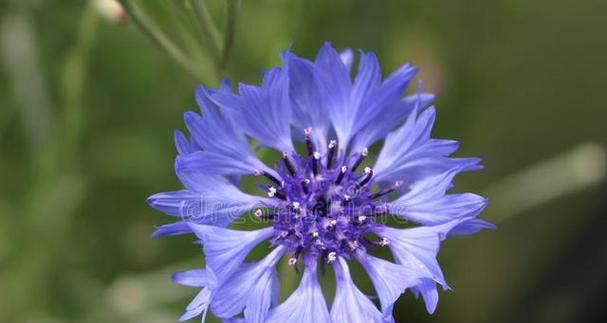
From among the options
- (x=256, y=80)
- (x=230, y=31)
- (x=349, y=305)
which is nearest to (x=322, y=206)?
(x=349, y=305)

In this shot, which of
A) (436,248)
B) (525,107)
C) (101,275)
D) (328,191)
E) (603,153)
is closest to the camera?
(436,248)

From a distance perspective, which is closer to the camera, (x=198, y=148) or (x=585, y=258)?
(x=198, y=148)

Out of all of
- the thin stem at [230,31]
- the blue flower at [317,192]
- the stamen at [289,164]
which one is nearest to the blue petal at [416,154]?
the blue flower at [317,192]

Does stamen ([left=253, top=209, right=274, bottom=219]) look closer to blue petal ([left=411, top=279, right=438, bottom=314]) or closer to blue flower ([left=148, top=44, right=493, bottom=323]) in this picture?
blue flower ([left=148, top=44, right=493, bottom=323])

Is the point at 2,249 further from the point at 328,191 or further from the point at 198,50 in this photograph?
the point at 328,191

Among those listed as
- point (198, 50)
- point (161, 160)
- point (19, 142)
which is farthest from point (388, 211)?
point (19, 142)

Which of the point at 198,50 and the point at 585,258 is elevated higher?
the point at 198,50

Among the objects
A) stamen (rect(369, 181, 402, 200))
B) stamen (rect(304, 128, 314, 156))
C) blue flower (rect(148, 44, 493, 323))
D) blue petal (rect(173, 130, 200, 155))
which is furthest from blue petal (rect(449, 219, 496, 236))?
blue petal (rect(173, 130, 200, 155))
